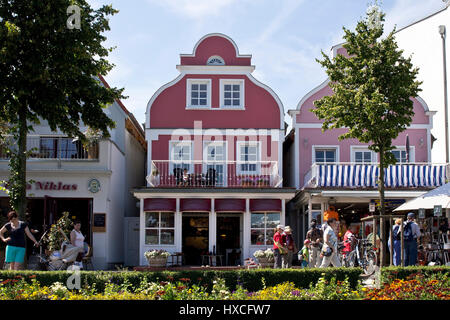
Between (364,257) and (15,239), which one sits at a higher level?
(15,239)

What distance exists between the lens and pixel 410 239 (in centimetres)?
1647

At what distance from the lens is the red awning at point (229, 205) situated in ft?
77.3

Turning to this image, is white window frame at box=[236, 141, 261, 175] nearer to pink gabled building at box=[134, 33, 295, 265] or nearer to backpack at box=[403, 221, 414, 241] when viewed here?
pink gabled building at box=[134, 33, 295, 265]

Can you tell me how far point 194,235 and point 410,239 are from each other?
10.9 metres

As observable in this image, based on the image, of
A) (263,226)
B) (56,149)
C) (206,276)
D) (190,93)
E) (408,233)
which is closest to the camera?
(206,276)

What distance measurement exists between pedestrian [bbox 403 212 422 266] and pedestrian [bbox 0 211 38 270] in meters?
9.29

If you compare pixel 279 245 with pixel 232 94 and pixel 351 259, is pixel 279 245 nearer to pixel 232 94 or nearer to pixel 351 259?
pixel 351 259

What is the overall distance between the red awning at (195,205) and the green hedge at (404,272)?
1214 cm

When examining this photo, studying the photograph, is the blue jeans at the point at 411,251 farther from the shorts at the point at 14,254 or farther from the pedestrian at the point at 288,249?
the shorts at the point at 14,254

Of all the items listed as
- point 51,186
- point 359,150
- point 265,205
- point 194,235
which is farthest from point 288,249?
point 359,150

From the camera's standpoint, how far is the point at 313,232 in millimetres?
16781

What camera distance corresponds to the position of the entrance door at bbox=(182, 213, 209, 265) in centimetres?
2538

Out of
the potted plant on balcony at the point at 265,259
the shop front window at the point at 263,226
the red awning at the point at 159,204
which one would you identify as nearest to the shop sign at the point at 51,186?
the red awning at the point at 159,204
